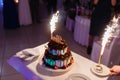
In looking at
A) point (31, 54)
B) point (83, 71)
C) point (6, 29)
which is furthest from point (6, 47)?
point (83, 71)

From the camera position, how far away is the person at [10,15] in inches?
187

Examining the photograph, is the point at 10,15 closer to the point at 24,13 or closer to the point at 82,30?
the point at 24,13

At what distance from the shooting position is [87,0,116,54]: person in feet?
11.7

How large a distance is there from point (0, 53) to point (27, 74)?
7.44 feet

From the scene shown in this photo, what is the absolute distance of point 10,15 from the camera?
485 cm

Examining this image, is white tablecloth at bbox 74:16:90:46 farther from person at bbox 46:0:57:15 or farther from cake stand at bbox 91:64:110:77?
cake stand at bbox 91:64:110:77

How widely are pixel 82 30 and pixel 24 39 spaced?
1.39 metres

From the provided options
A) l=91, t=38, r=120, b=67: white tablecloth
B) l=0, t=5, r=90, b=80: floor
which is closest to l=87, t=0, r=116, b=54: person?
l=0, t=5, r=90, b=80: floor

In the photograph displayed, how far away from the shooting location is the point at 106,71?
1694 millimetres

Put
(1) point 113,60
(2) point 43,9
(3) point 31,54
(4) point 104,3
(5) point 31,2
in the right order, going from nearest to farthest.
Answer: (3) point 31,54 → (1) point 113,60 → (4) point 104,3 → (5) point 31,2 → (2) point 43,9

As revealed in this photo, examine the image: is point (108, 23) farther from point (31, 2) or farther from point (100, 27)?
point (31, 2)

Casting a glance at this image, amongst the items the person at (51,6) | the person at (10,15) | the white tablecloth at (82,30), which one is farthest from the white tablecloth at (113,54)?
the person at (51,6)

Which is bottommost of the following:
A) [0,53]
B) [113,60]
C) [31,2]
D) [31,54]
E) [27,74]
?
[0,53]

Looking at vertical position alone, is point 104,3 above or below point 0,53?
above
